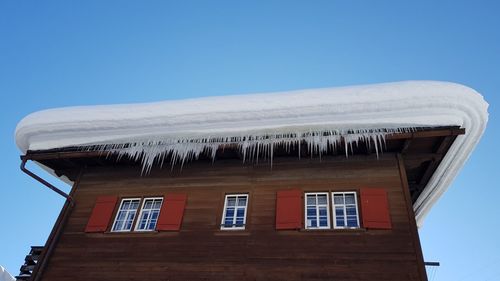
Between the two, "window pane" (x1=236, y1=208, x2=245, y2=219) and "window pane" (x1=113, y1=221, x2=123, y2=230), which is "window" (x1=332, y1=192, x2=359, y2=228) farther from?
"window pane" (x1=113, y1=221, x2=123, y2=230)

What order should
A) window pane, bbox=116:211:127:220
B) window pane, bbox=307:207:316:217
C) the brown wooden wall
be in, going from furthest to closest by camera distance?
window pane, bbox=116:211:127:220
window pane, bbox=307:207:316:217
the brown wooden wall

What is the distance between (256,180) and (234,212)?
3.27ft

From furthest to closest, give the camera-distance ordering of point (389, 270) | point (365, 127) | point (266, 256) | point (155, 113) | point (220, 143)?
point (155, 113) < point (220, 143) < point (365, 127) < point (266, 256) < point (389, 270)

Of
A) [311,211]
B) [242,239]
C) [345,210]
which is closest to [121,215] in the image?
[242,239]

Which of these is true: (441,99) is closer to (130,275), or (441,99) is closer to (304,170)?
Result: (304,170)

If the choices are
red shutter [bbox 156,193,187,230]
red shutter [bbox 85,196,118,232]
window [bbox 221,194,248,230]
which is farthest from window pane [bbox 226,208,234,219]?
red shutter [bbox 85,196,118,232]

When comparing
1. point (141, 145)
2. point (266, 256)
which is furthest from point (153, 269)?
point (141, 145)

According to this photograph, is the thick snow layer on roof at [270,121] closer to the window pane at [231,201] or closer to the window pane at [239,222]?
the window pane at [231,201]

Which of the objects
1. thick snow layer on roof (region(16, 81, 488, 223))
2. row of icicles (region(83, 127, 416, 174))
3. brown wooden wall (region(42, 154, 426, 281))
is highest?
thick snow layer on roof (region(16, 81, 488, 223))

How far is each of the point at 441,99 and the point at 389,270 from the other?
4.04 metres

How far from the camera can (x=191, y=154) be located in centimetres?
1033

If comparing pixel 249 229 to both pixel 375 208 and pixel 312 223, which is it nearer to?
pixel 312 223

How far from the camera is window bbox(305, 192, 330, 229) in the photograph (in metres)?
8.74

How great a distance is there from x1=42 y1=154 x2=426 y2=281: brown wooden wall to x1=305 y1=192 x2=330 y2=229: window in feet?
0.66
